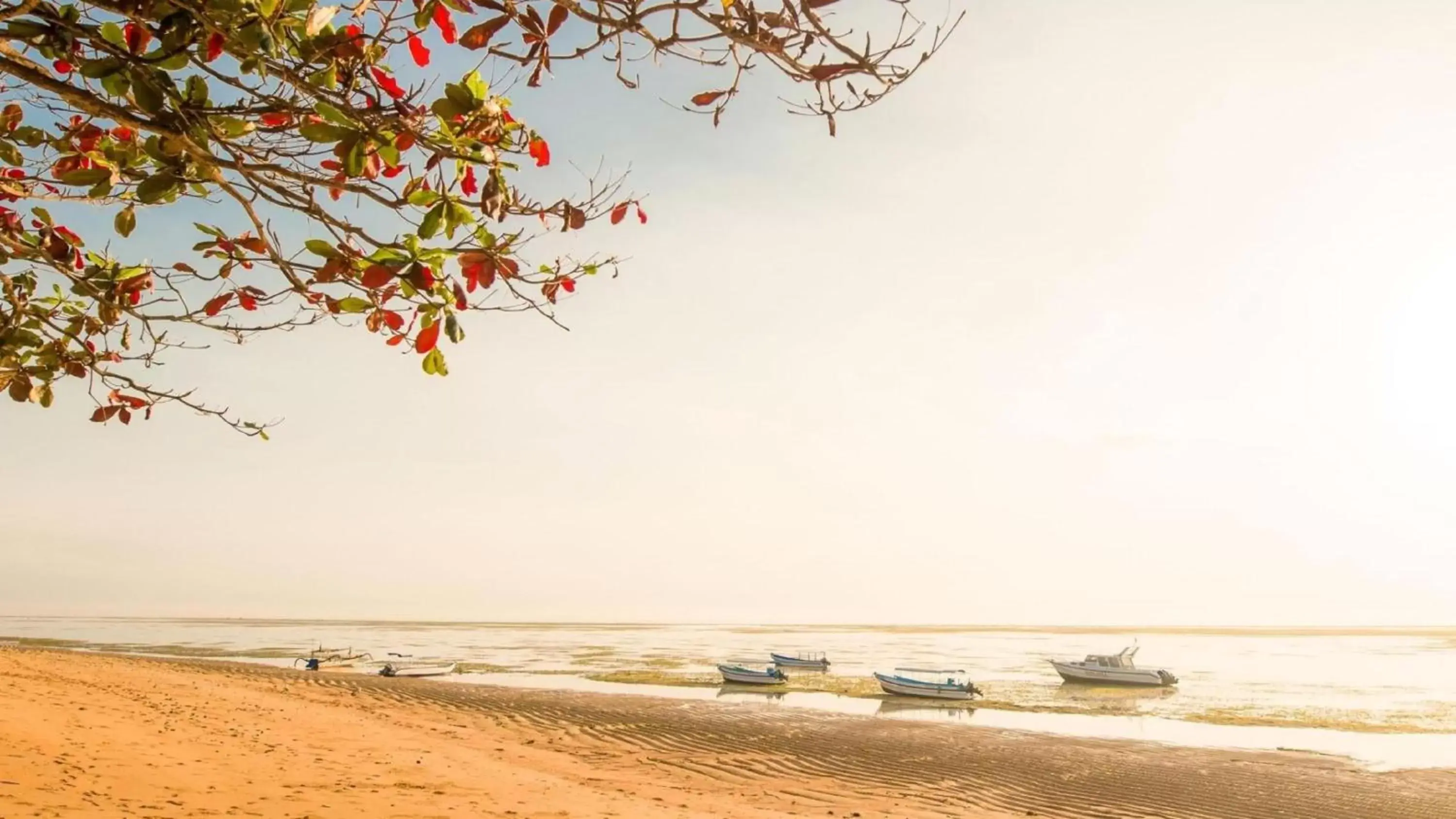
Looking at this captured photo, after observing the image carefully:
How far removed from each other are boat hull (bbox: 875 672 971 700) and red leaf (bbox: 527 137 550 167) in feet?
90.6

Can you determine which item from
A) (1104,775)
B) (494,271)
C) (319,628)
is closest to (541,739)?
(1104,775)

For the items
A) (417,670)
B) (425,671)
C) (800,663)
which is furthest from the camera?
(800,663)

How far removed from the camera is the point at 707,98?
290cm

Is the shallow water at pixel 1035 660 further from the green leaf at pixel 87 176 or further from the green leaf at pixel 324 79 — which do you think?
the green leaf at pixel 87 176

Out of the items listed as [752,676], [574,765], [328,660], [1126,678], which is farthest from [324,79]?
[328,660]

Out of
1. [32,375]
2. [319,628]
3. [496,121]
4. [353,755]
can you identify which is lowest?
[319,628]

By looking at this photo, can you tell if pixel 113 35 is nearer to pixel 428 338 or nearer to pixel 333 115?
pixel 333 115

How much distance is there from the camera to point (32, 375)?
399 centimetres

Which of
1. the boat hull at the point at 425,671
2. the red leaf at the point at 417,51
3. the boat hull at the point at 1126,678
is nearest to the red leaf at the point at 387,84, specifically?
the red leaf at the point at 417,51

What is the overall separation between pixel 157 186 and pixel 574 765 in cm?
1360

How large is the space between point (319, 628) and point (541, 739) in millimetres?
88306

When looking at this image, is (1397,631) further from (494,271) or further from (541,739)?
(494,271)

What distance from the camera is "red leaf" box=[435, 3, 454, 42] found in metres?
2.68

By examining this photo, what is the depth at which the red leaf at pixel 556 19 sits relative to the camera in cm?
263
